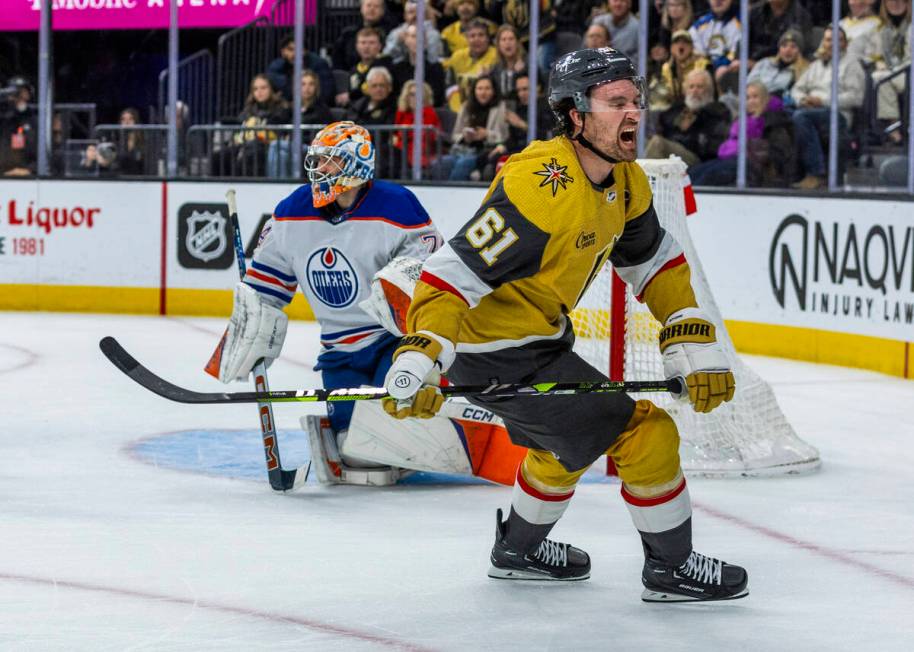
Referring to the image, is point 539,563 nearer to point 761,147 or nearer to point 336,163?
point 336,163

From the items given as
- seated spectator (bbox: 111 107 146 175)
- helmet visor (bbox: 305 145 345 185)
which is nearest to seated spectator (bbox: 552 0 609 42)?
seated spectator (bbox: 111 107 146 175)

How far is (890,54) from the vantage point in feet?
22.5

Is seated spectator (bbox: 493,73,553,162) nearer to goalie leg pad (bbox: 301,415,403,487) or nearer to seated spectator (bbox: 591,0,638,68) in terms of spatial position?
seated spectator (bbox: 591,0,638,68)

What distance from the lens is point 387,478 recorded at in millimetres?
4281

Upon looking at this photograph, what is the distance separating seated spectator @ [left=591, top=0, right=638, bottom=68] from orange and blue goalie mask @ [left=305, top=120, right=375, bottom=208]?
412 cm

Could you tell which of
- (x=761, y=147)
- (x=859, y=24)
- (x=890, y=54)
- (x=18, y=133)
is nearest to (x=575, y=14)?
(x=761, y=147)

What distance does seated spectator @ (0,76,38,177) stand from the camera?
8891 mm

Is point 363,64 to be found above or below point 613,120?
above

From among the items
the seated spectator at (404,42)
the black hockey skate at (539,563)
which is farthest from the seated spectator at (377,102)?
the black hockey skate at (539,563)

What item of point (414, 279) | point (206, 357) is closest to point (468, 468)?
point (414, 279)

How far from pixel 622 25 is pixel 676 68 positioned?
416 mm

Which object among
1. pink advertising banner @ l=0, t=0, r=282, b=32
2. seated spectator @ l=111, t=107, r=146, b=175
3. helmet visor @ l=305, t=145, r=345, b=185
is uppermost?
pink advertising banner @ l=0, t=0, r=282, b=32

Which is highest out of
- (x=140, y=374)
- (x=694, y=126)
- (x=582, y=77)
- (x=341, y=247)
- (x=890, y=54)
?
(x=890, y=54)

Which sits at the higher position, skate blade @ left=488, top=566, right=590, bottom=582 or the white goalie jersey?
the white goalie jersey
